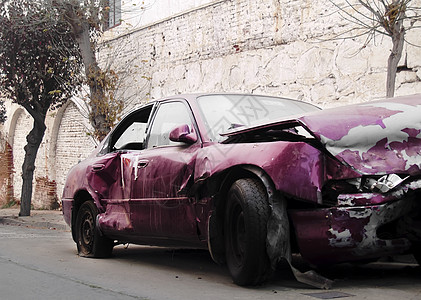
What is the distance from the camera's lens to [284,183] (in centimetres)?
472

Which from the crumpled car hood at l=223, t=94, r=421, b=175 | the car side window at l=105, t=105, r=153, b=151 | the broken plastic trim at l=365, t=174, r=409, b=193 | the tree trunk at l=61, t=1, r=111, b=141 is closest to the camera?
the broken plastic trim at l=365, t=174, r=409, b=193

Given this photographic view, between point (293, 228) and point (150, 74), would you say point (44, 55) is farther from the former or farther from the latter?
point (293, 228)

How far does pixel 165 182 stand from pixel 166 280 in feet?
2.92

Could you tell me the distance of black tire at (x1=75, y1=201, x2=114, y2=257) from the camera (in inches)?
302

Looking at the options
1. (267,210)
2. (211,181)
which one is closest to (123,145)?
(211,181)

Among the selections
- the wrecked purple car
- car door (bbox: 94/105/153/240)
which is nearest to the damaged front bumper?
the wrecked purple car

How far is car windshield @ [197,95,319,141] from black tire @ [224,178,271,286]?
0.85m

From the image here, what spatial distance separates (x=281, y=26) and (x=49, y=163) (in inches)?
508

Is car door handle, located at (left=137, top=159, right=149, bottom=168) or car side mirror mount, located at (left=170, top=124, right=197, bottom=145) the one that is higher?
car side mirror mount, located at (left=170, top=124, right=197, bottom=145)

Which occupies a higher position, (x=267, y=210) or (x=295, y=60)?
(x=295, y=60)

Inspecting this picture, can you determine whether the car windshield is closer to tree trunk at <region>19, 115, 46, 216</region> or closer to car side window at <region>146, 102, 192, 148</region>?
car side window at <region>146, 102, 192, 148</region>

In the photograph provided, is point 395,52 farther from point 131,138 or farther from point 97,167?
point 97,167

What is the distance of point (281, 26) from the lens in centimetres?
1257

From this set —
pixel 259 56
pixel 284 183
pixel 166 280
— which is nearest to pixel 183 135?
pixel 166 280
